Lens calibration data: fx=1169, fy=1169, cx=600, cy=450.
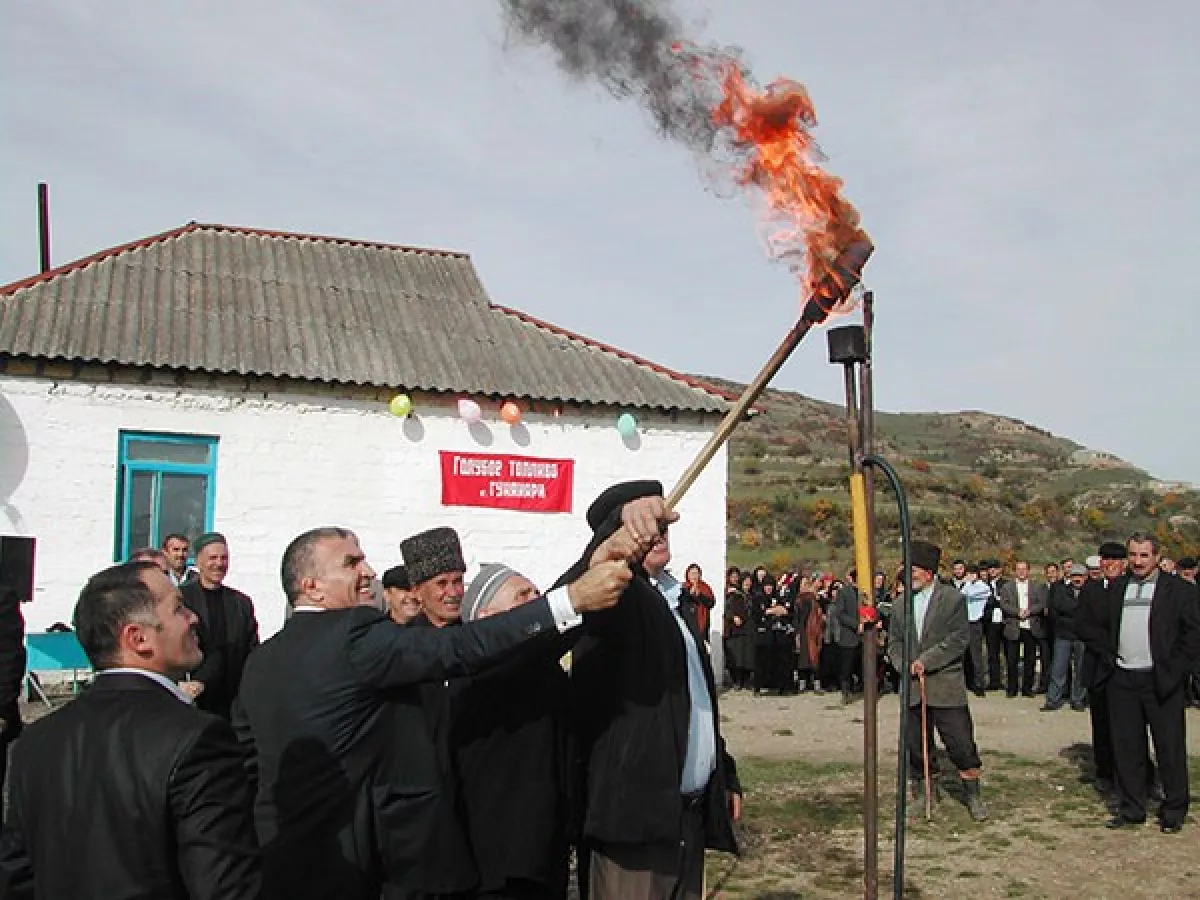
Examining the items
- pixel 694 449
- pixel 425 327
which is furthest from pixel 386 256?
pixel 694 449

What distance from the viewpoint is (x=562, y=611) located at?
3.67m

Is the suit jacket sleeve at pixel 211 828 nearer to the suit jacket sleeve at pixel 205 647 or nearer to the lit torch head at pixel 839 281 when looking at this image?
the lit torch head at pixel 839 281

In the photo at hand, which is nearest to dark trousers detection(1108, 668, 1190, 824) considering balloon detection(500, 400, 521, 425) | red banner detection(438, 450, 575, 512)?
red banner detection(438, 450, 575, 512)

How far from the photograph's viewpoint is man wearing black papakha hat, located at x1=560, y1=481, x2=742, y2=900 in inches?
159

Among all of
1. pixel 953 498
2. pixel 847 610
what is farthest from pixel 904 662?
pixel 953 498

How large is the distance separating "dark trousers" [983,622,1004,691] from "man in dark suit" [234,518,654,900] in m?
15.5

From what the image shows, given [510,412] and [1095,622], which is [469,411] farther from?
[1095,622]

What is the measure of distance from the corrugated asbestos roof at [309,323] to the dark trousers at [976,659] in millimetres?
4999

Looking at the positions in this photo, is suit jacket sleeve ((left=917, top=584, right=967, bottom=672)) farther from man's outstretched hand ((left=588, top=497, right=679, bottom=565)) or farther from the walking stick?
man's outstretched hand ((left=588, top=497, right=679, bottom=565))

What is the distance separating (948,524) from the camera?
40625 millimetres

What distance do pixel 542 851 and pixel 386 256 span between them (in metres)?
16.6

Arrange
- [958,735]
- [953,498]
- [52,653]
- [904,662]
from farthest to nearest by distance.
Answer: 1. [953,498]
2. [52,653]
3. [958,735]
4. [904,662]

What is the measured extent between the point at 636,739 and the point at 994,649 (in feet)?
51.0

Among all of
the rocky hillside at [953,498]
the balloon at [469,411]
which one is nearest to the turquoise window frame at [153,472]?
the balloon at [469,411]
